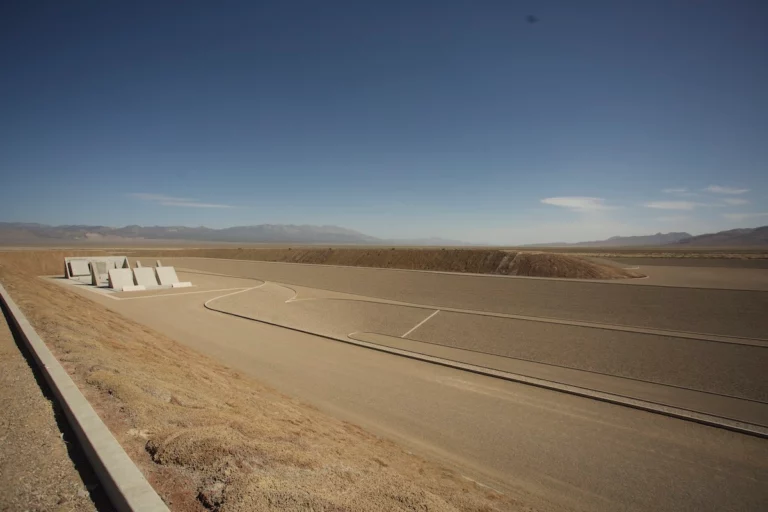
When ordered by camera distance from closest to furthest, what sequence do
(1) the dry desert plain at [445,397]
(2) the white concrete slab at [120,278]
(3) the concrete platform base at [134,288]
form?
(1) the dry desert plain at [445,397], (3) the concrete platform base at [134,288], (2) the white concrete slab at [120,278]

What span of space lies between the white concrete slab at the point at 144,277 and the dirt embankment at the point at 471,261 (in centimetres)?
2960

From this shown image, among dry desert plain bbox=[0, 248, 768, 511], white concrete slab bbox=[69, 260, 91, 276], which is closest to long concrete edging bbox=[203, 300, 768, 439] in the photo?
dry desert plain bbox=[0, 248, 768, 511]

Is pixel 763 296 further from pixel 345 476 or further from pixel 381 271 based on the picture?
pixel 381 271

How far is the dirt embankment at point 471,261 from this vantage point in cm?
3612

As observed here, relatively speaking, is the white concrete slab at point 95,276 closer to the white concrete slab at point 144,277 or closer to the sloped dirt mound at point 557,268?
the white concrete slab at point 144,277

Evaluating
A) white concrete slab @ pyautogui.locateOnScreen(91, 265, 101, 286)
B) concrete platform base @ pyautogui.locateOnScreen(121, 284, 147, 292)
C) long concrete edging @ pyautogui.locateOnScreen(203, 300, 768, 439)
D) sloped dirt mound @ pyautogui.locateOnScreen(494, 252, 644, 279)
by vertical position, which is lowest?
long concrete edging @ pyautogui.locateOnScreen(203, 300, 768, 439)

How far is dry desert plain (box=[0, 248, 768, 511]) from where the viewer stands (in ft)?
16.2

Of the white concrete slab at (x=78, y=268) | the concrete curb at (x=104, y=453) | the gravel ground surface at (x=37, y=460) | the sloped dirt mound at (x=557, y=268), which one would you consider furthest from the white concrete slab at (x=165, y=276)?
the sloped dirt mound at (x=557, y=268)

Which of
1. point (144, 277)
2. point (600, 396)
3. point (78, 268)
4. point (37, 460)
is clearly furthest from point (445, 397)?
point (78, 268)

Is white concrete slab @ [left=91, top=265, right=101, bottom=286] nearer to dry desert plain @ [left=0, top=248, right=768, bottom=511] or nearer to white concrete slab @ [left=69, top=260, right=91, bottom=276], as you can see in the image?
white concrete slab @ [left=69, top=260, right=91, bottom=276]

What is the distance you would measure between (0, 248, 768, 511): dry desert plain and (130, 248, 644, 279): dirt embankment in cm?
1124

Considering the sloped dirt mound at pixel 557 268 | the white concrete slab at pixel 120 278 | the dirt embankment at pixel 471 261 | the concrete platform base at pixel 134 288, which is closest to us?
the concrete platform base at pixel 134 288

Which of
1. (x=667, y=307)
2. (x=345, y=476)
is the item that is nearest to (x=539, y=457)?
(x=345, y=476)

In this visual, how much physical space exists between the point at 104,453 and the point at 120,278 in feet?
111
